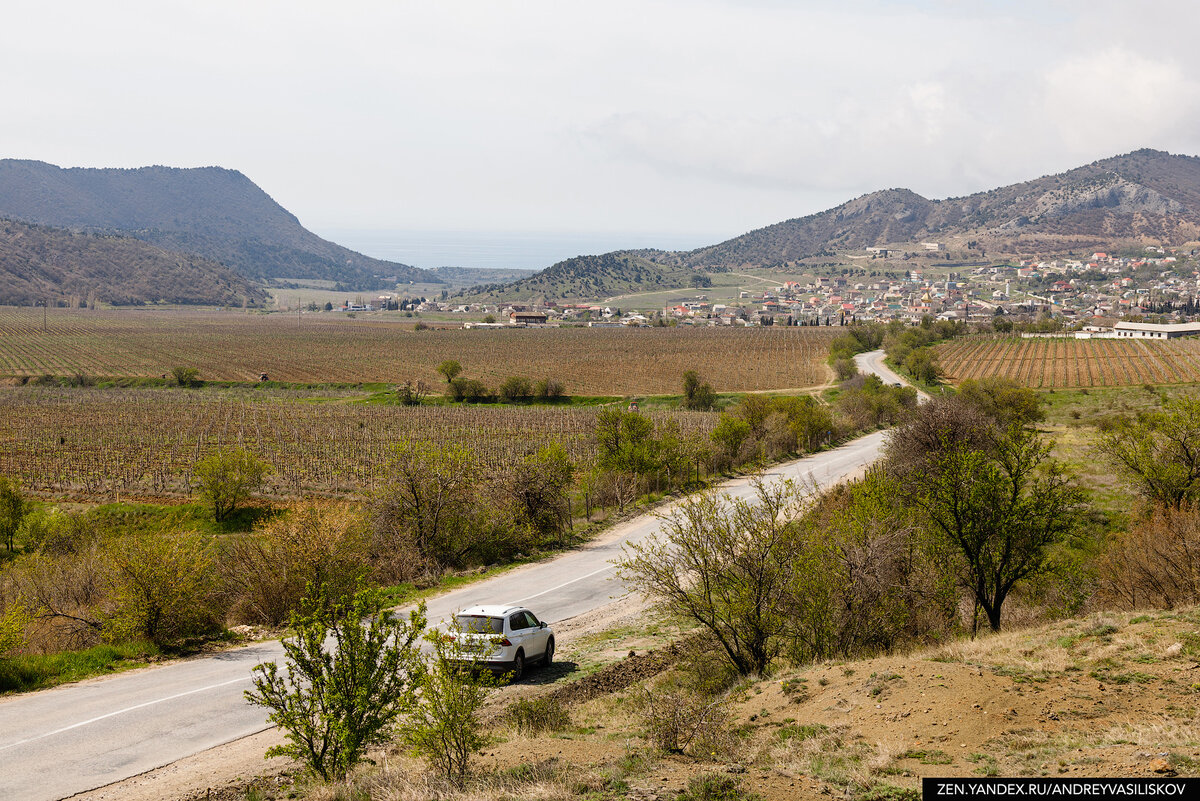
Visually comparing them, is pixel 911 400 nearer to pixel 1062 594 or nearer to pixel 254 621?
pixel 1062 594

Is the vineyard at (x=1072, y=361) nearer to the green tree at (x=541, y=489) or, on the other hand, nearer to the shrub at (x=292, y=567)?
the green tree at (x=541, y=489)

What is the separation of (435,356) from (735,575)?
438 feet

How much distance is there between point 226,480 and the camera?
142 ft

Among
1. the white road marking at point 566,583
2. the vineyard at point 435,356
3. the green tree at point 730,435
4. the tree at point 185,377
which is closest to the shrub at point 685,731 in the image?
the white road marking at point 566,583

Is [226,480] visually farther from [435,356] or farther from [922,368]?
[435,356]

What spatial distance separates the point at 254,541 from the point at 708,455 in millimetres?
30042

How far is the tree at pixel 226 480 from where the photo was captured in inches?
1676

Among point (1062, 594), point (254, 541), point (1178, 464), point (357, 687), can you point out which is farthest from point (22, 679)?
point (1178, 464)

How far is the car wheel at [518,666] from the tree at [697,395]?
70.8 meters

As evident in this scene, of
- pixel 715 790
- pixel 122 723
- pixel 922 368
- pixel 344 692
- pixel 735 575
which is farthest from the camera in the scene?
pixel 922 368

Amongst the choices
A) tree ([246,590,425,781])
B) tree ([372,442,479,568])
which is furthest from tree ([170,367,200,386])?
tree ([246,590,425,781])

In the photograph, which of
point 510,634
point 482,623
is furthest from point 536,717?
point 482,623

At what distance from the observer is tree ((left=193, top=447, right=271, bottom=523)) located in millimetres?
42562

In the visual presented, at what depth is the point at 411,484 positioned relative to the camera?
29469mm
